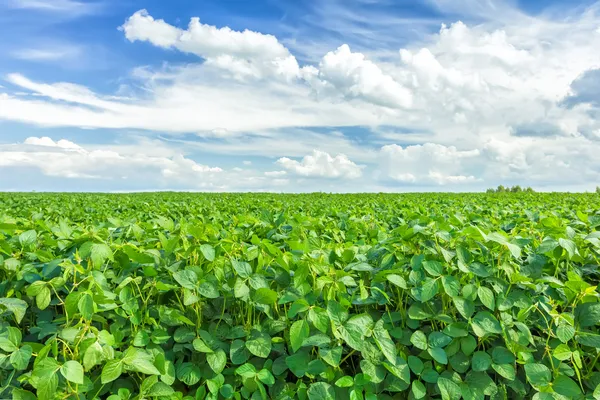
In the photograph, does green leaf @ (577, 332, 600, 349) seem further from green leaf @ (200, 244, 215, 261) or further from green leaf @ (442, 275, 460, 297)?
green leaf @ (200, 244, 215, 261)

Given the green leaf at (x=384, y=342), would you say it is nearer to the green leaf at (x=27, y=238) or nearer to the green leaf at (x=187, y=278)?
the green leaf at (x=187, y=278)

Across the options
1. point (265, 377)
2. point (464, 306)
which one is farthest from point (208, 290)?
point (464, 306)

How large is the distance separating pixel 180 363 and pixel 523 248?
2.34 metres

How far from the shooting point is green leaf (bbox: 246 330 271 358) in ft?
8.17

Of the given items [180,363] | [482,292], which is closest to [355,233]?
[482,292]

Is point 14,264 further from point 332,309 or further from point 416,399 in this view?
point 416,399

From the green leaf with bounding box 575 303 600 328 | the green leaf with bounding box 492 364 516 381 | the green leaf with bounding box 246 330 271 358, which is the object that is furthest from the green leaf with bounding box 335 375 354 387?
the green leaf with bounding box 575 303 600 328

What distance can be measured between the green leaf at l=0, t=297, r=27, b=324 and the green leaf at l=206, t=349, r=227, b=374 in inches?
42.8

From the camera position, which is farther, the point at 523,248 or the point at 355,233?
the point at 355,233

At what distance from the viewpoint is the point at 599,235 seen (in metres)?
2.92

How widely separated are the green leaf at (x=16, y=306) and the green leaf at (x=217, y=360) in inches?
42.8

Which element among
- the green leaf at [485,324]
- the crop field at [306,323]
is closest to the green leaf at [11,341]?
the crop field at [306,323]

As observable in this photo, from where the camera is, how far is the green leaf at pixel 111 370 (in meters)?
2.26

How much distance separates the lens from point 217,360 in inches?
99.2
